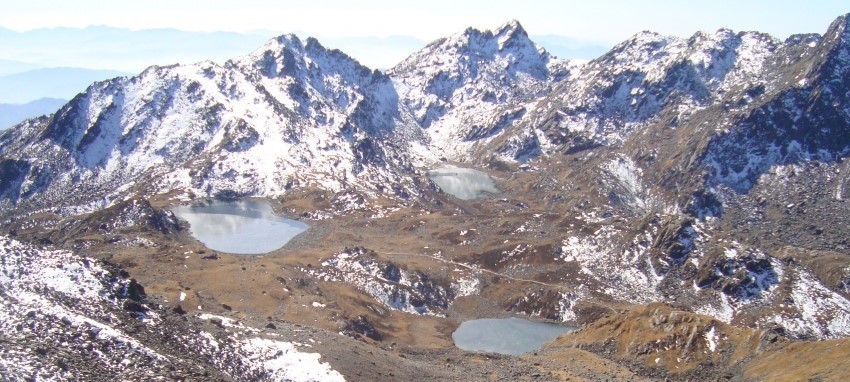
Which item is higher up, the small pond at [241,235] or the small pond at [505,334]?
the small pond at [241,235]

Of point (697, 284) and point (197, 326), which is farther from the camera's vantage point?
point (697, 284)

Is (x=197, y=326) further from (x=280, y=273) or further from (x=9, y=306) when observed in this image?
(x=280, y=273)

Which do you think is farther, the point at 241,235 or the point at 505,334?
the point at 241,235

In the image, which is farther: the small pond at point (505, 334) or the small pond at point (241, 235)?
the small pond at point (241, 235)

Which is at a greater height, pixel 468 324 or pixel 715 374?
pixel 715 374

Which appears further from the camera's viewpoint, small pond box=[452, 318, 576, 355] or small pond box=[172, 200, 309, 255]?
small pond box=[172, 200, 309, 255]

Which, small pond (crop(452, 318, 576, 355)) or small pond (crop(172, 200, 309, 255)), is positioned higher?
small pond (crop(172, 200, 309, 255))

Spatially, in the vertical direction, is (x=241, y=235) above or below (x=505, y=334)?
above

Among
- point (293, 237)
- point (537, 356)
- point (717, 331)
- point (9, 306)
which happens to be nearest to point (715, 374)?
point (717, 331)
